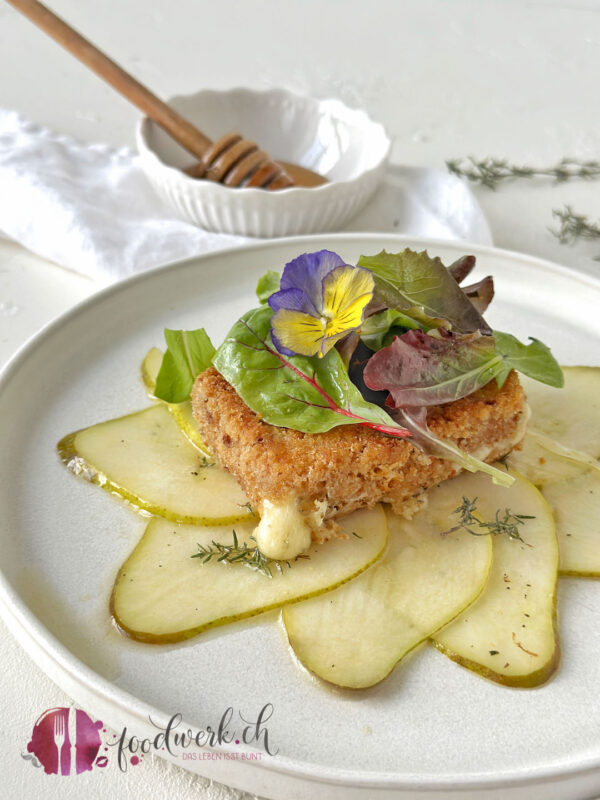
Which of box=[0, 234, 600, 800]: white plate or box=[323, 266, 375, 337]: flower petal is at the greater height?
box=[323, 266, 375, 337]: flower petal

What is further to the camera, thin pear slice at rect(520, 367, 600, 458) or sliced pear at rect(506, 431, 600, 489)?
thin pear slice at rect(520, 367, 600, 458)

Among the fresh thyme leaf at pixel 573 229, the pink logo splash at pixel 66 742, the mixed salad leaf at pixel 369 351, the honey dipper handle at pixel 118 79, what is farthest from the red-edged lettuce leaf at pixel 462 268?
the pink logo splash at pixel 66 742

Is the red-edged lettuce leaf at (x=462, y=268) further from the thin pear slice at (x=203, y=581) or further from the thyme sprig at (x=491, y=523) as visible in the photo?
the thin pear slice at (x=203, y=581)

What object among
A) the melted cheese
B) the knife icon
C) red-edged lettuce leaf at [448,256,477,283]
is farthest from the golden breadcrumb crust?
the knife icon

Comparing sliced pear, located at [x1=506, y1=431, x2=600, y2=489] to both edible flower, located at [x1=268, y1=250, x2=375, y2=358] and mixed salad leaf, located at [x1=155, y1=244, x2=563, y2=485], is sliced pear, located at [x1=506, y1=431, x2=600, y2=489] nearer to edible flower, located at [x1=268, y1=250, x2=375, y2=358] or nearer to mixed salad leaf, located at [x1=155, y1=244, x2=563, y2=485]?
mixed salad leaf, located at [x1=155, y1=244, x2=563, y2=485]

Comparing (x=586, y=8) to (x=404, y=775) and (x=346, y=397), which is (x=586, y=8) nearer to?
(x=346, y=397)

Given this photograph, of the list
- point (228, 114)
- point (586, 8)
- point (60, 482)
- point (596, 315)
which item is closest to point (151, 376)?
point (60, 482)

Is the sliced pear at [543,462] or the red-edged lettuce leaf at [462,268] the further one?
the red-edged lettuce leaf at [462,268]
